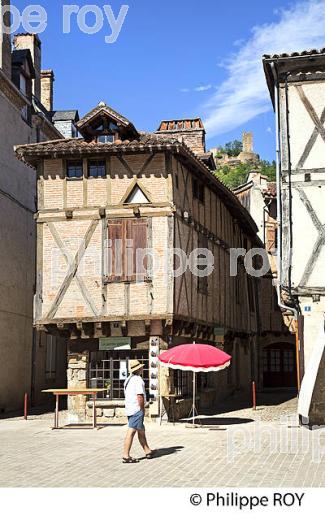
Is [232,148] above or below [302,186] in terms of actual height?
above

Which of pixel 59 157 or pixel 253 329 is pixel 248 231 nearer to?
pixel 253 329

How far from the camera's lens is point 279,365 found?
3123 centimetres

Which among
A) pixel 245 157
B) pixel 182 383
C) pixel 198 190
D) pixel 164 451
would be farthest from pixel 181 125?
pixel 245 157

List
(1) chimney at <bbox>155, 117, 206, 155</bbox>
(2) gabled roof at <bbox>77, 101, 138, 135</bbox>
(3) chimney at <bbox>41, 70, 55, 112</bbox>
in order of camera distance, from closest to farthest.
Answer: (2) gabled roof at <bbox>77, 101, 138, 135</bbox> < (1) chimney at <bbox>155, 117, 206, 155</bbox> < (3) chimney at <bbox>41, 70, 55, 112</bbox>

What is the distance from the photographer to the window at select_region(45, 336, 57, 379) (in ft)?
78.6

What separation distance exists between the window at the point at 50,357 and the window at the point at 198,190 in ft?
26.1

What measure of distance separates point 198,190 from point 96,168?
3.63m

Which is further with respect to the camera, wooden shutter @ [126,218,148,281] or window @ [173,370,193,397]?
window @ [173,370,193,397]

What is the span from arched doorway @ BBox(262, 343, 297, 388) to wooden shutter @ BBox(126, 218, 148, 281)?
15725mm

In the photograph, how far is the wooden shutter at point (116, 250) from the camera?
17094 mm

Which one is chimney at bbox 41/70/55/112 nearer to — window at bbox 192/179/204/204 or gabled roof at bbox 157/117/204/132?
gabled roof at bbox 157/117/204/132

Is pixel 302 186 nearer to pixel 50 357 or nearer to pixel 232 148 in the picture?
pixel 50 357

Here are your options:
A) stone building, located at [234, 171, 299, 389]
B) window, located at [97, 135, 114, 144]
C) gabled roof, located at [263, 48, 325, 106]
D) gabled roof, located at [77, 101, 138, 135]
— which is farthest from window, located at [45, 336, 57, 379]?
gabled roof, located at [263, 48, 325, 106]

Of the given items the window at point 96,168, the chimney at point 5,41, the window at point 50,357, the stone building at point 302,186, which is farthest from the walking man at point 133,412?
the window at point 50,357
